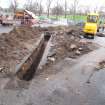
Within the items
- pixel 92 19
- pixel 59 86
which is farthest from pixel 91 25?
pixel 59 86

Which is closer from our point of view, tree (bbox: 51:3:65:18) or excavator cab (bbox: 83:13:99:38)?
excavator cab (bbox: 83:13:99:38)

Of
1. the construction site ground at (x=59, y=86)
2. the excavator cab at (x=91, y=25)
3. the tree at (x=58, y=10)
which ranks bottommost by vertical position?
the construction site ground at (x=59, y=86)

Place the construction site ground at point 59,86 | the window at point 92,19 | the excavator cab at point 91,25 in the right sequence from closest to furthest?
the construction site ground at point 59,86
the excavator cab at point 91,25
the window at point 92,19

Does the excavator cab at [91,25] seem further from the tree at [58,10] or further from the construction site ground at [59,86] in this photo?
the tree at [58,10]

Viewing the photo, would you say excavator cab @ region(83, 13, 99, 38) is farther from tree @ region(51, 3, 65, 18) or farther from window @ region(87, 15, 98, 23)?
tree @ region(51, 3, 65, 18)

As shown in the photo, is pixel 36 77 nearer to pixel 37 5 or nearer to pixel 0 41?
pixel 0 41

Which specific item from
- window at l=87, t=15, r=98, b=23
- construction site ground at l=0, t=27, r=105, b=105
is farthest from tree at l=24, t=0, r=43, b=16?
construction site ground at l=0, t=27, r=105, b=105

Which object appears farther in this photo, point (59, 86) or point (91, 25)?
point (91, 25)

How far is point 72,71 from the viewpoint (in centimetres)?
1311

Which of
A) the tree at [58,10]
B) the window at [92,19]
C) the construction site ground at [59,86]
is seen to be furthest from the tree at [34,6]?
the construction site ground at [59,86]

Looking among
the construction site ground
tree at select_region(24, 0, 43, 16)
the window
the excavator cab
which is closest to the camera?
the construction site ground

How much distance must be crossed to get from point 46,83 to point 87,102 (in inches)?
101

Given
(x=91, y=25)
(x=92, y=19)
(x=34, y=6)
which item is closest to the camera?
(x=91, y=25)

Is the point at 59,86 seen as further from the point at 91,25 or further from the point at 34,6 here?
the point at 34,6
